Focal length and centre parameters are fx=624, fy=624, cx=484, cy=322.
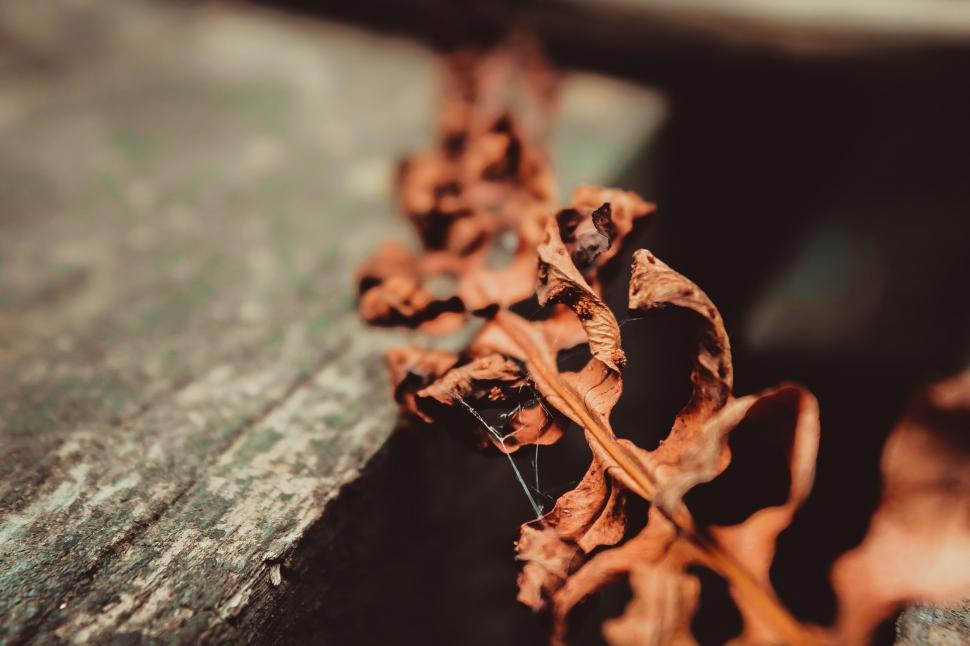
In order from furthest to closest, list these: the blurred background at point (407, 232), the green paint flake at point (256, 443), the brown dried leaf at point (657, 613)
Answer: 1. the blurred background at point (407, 232)
2. the green paint flake at point (256, 443)
3. the brown dried leaf at point (657, 613)

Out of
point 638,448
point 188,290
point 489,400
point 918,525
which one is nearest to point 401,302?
point 489,400

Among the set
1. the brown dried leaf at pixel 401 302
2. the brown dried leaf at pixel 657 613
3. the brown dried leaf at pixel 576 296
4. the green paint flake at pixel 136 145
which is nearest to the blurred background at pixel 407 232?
the green paint flake at pixel 136 145

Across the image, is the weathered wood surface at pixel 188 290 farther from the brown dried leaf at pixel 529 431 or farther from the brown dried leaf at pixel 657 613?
the brown dried leaf at pixel 657 613

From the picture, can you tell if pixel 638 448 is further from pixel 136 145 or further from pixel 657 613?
pixel 136 145

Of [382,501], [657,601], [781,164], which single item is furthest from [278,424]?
[781,164]

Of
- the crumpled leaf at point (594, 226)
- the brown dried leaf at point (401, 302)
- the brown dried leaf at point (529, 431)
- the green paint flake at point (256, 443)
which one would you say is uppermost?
the crumpled leaf at point (594, 226)
